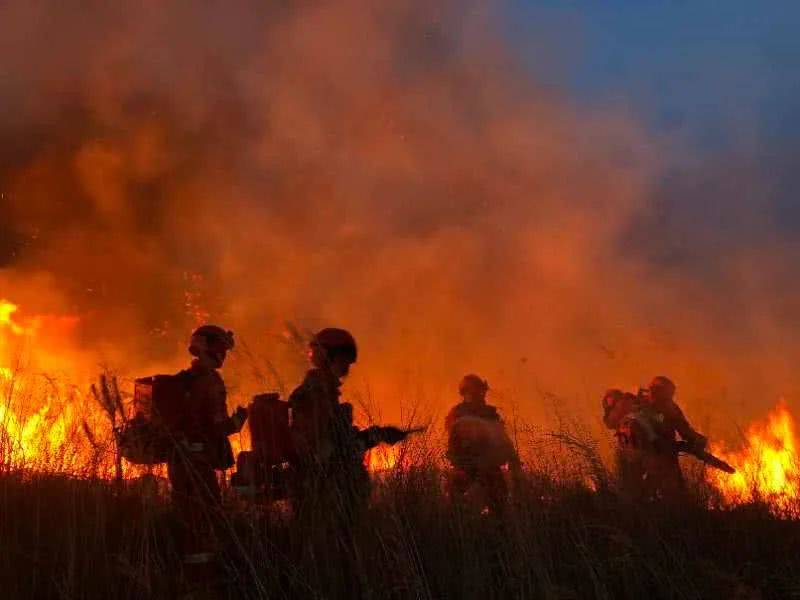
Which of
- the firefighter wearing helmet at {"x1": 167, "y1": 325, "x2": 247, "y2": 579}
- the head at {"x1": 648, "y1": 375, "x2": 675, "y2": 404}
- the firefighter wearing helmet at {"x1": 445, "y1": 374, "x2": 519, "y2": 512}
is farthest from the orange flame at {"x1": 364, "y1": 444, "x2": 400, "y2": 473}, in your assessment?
the head at {"x1": 648, "y1": 375, "x2": 675, "y2": 404}

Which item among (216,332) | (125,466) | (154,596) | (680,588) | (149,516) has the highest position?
(216,332)

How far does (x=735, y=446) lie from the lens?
5.94 meters

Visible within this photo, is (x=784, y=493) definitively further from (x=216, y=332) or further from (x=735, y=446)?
(x=216, y=332)

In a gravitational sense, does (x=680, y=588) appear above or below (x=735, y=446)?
below

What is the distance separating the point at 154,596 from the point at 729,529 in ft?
9.68

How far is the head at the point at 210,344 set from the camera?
3561 mm

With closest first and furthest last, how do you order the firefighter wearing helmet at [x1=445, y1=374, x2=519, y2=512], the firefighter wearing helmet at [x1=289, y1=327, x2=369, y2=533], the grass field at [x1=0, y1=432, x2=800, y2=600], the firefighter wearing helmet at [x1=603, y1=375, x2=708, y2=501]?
the grass field at [x1=0, y1=432, x2=800, y2=600] < the firefighter wearing helmet at [x1=289, y1=327, x2=369, y2=533] < the firefighter wearing helmet at [x1=445, y1=374, x2=519, y2=512] < the firefighter wearing helmet at [x1=603, y1=375, x2=708, y2=501]

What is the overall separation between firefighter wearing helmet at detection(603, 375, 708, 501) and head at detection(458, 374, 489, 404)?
1.29 meters

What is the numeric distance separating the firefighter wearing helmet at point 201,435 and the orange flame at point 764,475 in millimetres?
3218

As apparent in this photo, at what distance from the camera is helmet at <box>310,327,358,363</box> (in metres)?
3.66

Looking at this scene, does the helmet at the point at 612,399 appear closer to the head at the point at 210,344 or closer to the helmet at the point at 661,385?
the helmet at the point at 661,385

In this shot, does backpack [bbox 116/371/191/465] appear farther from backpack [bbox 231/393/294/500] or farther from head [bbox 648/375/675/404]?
head [bbox 648/375/675/404]

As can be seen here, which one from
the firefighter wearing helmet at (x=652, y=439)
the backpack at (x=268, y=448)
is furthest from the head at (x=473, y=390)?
the backpack at (x=268, y=448)

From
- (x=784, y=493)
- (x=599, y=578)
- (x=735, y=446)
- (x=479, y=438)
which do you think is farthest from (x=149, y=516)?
(x=735, y=446)
